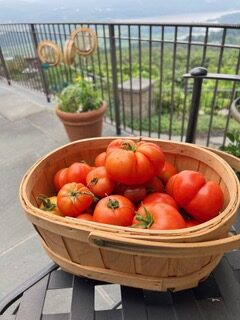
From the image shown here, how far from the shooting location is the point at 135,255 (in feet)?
2.08

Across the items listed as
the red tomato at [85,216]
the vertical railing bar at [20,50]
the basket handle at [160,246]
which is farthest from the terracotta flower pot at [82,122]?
the vertical railing bar at [20,50]

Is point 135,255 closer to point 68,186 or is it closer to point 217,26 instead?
point 68,186

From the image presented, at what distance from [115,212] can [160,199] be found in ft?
0.46

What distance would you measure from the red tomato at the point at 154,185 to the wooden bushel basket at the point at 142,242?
0.15m

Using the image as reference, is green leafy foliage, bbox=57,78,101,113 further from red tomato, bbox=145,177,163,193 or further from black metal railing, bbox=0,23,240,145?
red tomato, bbox=145,177,163,193

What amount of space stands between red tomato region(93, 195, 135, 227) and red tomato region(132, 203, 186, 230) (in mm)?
24

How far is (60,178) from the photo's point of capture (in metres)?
0.88

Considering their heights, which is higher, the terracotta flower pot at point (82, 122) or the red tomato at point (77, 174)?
the red tomato at point (77, 174)

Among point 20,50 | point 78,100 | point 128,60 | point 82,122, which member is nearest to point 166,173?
point 82,122

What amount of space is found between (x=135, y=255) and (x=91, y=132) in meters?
1.93

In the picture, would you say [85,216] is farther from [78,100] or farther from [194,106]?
[78,100]

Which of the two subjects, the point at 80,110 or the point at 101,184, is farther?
the point at 80,110

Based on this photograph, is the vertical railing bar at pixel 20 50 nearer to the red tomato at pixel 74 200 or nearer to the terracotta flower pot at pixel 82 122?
the terracotta flower pot at pixel 82 122

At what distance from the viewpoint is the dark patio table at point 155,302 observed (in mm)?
734
